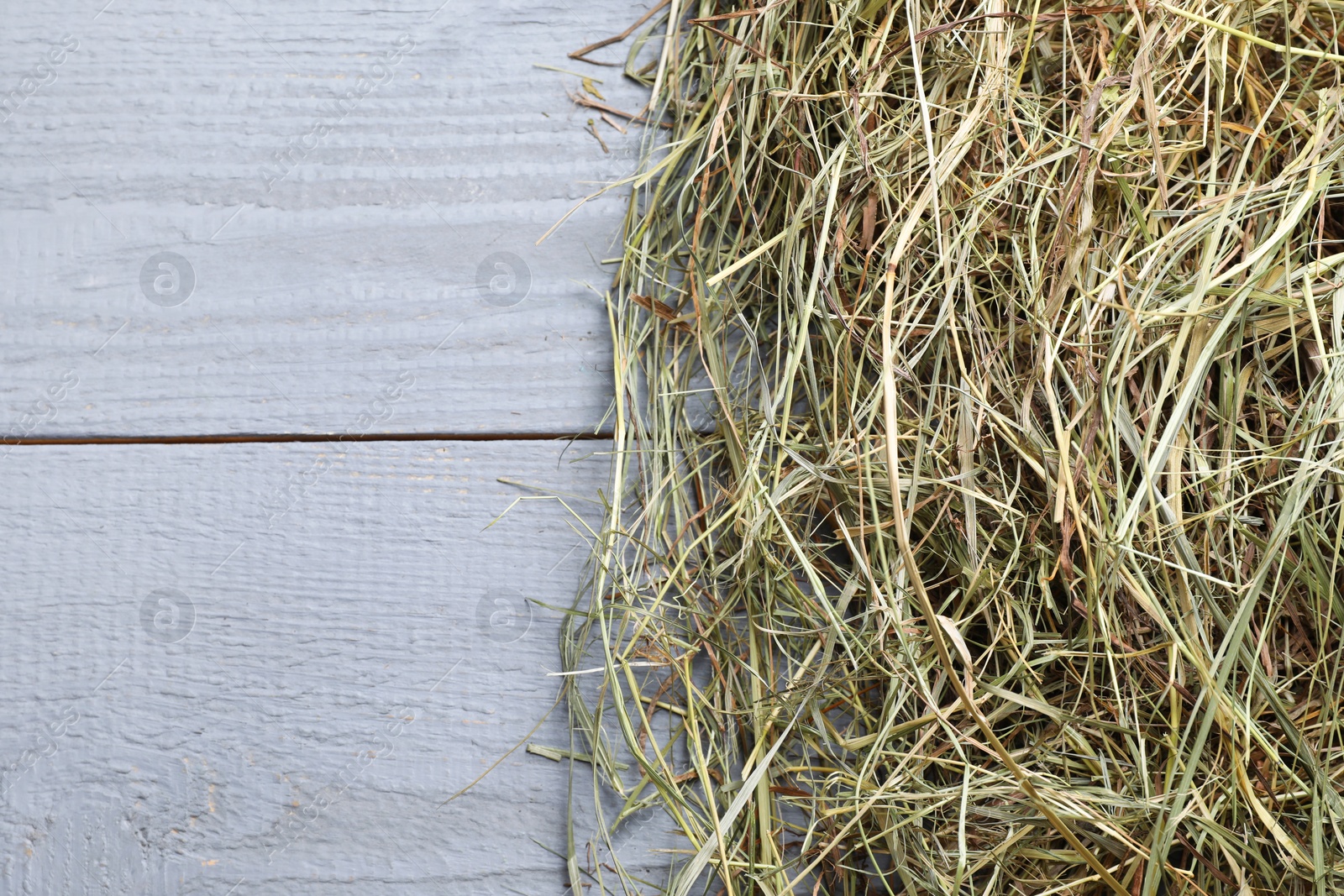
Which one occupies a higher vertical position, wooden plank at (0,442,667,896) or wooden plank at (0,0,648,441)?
wooden plank at (0,0,648,441)

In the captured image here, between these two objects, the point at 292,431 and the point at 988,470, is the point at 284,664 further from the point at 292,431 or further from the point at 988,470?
the point at 988,470

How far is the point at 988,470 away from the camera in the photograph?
0.47 metres

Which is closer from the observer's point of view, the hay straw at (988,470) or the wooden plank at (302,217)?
the hay straw at (988,470)

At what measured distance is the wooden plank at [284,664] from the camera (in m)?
0.53

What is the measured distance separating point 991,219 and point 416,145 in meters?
0.38

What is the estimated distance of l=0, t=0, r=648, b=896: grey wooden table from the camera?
1.73 feet

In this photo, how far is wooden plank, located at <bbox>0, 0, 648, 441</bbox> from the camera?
0.56 meters

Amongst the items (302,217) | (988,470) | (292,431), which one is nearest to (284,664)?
(292,431)

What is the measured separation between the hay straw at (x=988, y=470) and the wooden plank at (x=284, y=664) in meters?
0.05

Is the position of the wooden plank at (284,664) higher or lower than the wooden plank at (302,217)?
lower

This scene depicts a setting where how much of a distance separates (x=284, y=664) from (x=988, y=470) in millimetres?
456

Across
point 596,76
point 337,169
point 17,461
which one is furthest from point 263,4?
point 17,461

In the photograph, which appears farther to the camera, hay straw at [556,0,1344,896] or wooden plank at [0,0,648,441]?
wooden plank at [0,0,648,441]

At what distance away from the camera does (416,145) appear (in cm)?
58
